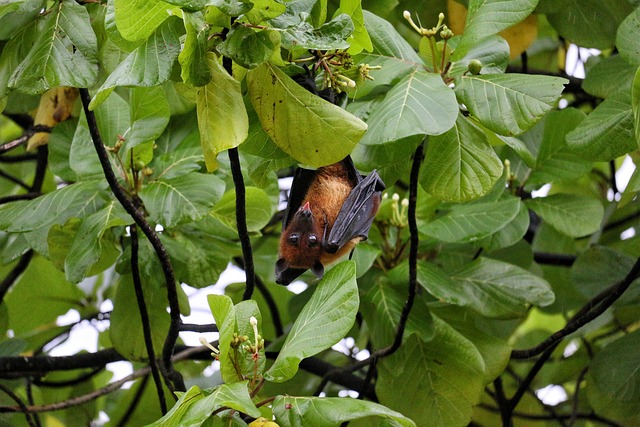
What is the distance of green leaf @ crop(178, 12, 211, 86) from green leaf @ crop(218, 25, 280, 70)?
6cm

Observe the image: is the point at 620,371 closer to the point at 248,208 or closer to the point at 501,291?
the point at 501,291

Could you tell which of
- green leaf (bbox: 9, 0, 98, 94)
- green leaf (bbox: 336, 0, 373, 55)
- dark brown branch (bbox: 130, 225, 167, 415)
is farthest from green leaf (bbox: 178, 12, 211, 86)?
dark brown branch (bbox: 130, 225, 167, 415)

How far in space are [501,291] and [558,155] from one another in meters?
0.64

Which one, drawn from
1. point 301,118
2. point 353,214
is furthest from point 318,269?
point 301,118

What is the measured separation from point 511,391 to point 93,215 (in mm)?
2856

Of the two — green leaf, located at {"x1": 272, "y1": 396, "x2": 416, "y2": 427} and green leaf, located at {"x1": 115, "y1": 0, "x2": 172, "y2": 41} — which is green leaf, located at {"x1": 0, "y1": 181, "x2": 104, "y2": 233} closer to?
green leaf, located at {"x1": 115, "y1": 0, "x2": 172, "y2": 41}

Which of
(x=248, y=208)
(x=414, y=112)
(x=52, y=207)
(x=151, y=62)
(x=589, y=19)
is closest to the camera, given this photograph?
(x=151, y=62)

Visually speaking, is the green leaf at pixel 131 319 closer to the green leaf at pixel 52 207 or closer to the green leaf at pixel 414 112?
the green leaf at pixel 52 207

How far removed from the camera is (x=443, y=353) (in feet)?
10.7

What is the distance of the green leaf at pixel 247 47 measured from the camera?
1889mm

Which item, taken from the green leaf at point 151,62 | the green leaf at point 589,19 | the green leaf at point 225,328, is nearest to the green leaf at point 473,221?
the green leaf at point 589,19

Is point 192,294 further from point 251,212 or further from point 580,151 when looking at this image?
point 580,151

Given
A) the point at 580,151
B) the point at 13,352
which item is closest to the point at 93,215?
the point at 13,352

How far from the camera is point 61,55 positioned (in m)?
2.41
